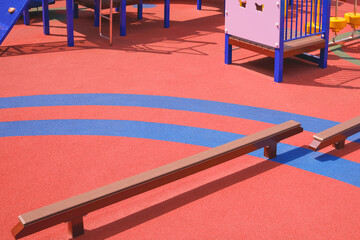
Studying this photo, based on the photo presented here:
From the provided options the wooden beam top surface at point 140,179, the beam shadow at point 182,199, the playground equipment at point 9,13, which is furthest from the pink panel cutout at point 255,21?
the playground equipment at point 9,13

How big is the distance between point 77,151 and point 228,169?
1455 mm

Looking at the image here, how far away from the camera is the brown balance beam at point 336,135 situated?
467 centimetres

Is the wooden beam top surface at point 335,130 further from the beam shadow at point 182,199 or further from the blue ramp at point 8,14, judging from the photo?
the blue ramp at point 8,14

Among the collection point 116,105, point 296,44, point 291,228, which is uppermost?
point 296,44

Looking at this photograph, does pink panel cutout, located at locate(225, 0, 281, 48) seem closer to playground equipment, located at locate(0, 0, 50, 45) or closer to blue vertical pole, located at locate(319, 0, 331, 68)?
blue vertical pole, located at locate(319, 0, 331, 68)

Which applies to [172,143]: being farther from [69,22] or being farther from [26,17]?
[26,17]

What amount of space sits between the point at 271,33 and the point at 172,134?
2.32 m

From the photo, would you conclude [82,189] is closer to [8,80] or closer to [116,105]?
[116,105]

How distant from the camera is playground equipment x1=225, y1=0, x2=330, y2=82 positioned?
A: 6.66 metres

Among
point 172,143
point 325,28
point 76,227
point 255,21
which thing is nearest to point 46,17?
point 255,21

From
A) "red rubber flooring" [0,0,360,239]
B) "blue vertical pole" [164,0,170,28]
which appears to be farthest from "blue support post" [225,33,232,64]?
"blue vertical pole" [164,0,170,28]

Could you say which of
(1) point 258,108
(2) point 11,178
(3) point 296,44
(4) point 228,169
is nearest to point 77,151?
(2) point 11,178

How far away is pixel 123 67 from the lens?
24.5 feet

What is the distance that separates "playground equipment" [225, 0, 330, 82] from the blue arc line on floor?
1201 millimetres
